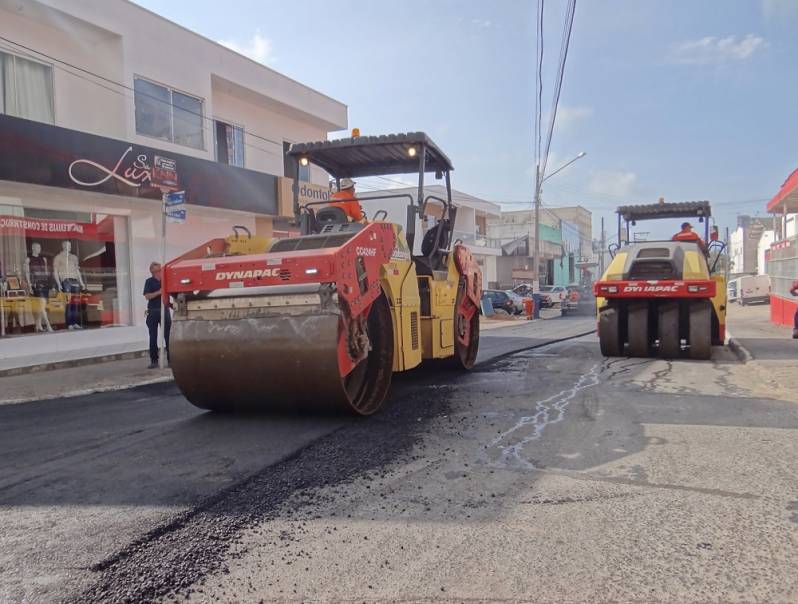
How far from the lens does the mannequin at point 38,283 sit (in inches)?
408

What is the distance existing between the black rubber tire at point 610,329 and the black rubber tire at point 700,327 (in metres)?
1.01

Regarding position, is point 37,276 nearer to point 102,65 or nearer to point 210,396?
point 102,65

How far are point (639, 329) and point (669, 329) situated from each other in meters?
0.42

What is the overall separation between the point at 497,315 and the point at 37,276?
18.4 meters

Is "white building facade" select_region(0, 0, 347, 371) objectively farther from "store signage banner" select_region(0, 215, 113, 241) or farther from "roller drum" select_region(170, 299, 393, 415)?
"roller drum" select_region(170, 299, 393, 415)

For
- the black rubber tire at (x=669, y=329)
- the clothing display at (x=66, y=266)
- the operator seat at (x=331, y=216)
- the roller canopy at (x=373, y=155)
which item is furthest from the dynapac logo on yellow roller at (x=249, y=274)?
the clothing display at (x=66, y=266)

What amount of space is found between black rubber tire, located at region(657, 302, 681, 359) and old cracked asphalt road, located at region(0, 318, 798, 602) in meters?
3.33

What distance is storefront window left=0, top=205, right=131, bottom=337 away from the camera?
10.1 meters

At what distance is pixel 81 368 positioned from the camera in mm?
9914

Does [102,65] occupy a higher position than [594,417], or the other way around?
[102,65]

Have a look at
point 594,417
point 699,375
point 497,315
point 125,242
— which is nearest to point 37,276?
point 125,242

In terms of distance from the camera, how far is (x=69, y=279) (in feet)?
36.3

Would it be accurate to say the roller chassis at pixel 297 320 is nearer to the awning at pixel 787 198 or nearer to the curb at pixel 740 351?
the curb at pixel 740 351

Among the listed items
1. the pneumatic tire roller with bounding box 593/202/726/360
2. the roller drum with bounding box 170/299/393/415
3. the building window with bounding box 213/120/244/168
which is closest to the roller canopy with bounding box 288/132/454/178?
the roller drum with bounding box 170/299/393/415
